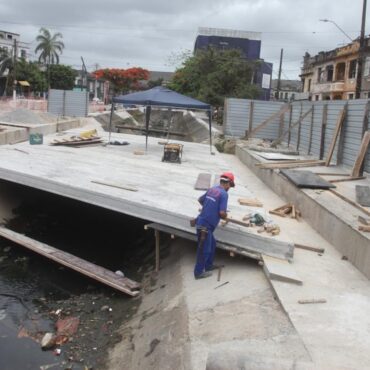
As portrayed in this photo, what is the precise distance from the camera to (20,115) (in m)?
32.1

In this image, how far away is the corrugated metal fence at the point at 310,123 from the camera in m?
14.3

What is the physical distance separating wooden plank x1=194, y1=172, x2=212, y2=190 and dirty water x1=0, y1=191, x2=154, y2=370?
6.39ft

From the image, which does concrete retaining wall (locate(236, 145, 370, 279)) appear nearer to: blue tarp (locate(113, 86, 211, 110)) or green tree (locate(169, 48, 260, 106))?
blue tarp (locate(113, 86, 211, 110))

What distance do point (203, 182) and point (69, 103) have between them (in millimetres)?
30328

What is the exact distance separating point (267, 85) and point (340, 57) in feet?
37.8

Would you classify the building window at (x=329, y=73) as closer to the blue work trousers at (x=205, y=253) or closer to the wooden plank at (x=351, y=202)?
the wooden plank at (x=351, y=202)

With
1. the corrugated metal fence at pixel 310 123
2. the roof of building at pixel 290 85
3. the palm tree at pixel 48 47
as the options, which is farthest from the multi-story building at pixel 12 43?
the corrugated metal fence at pixel 310 123

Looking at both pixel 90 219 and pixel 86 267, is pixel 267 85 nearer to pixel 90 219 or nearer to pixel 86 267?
pixel 90 219

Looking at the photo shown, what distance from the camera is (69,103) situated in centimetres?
4047

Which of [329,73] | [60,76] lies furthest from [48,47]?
[329,73]

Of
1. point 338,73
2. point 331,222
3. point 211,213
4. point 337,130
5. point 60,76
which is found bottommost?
point 331,222

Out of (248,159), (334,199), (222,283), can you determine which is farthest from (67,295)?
(248,159)

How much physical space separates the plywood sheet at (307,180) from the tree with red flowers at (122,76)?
2780 inches

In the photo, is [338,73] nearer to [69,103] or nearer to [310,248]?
[69,103]
